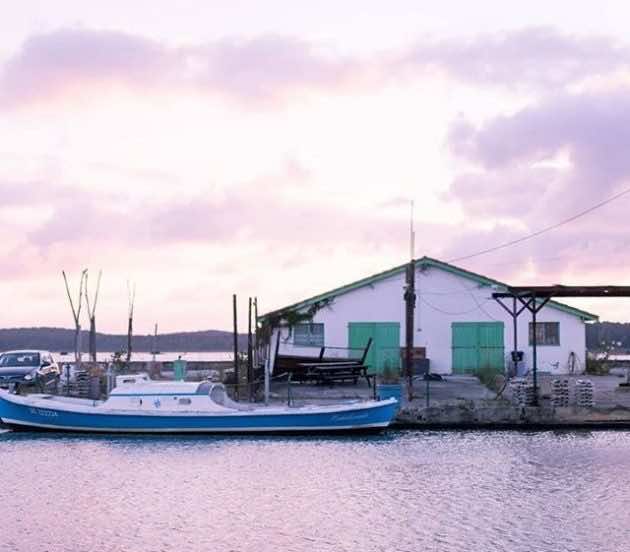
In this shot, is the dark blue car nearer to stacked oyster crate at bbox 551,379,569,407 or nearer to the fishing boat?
the fishing boat

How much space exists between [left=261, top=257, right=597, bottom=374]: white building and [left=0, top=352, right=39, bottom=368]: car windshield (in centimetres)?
1064

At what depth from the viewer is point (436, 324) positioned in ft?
172

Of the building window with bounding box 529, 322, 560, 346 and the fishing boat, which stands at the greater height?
the building window with bounding box 529, 322, 560, 346

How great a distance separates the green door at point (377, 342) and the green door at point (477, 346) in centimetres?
261

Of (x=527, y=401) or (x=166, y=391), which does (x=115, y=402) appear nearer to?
(x=166, y=391)

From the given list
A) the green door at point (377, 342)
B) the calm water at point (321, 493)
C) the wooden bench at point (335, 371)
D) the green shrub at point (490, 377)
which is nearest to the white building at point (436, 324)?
the green door at point (377, 342)

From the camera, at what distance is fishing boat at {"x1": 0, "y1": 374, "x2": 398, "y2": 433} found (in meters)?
37.0

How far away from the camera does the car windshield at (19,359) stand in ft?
157

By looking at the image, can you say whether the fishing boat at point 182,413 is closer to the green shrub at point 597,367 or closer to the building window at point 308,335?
the building window at point 308,335

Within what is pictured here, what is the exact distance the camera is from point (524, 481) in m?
28.0

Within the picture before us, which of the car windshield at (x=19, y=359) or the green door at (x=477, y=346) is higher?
the green door at (x=477, y=346)

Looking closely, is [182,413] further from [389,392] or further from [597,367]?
[597,367]

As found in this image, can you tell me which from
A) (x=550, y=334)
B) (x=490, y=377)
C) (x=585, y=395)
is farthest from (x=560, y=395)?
(x=550, y=334)

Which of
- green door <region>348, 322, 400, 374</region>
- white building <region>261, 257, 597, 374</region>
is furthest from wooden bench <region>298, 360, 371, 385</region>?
white building <region>261, 257, 597, 374</region>
